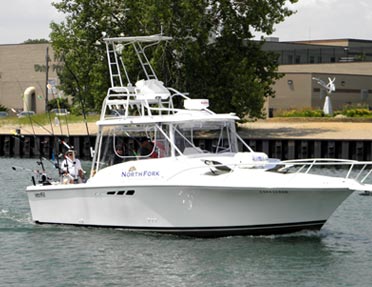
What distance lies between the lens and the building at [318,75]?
70.6 m

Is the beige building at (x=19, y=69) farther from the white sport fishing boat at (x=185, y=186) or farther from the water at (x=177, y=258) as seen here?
the water at (x=177, y=258)

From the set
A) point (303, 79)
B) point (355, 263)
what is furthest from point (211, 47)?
point (355, 263)

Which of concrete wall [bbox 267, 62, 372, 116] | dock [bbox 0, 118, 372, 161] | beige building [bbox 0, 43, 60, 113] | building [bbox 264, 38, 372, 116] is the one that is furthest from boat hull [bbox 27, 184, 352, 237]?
beige building [bbox 0, 43, 60, 113]

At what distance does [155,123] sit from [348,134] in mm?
30750

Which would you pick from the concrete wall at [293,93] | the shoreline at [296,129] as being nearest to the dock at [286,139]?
the shoreline at [296,129]

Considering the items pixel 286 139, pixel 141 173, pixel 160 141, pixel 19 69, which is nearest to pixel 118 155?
pixel 160 141

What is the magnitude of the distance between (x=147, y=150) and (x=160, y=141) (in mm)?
351

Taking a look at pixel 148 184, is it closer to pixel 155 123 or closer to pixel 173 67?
pixel 155 123

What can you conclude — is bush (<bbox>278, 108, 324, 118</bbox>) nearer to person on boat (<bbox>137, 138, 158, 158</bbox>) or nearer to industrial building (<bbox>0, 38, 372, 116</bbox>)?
industrial building (<bbox>0, 38, 372, 116</bbox>)

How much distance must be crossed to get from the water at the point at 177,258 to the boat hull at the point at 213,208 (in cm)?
27

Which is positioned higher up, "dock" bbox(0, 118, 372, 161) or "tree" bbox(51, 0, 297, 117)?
"tree" bbox(51, 0, 297, 117)

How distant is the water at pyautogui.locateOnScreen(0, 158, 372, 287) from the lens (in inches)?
666

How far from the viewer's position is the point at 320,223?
64.3ft

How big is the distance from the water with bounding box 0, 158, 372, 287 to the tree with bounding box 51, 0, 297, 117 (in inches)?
1023
